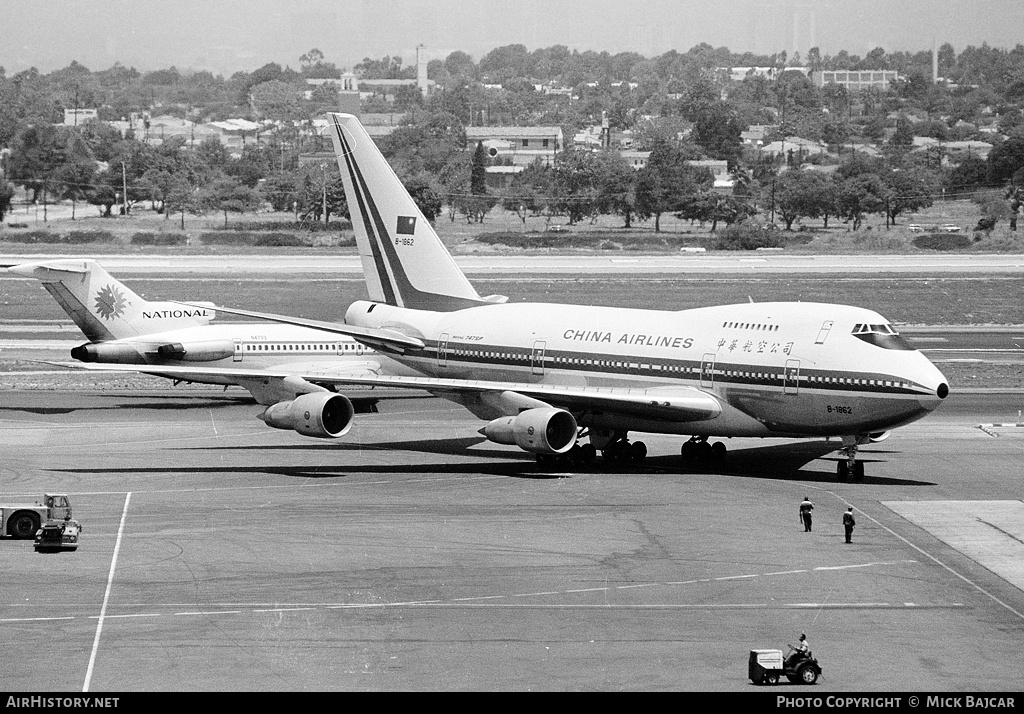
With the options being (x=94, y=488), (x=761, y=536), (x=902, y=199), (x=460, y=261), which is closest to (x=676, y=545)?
(x=761, y=536)

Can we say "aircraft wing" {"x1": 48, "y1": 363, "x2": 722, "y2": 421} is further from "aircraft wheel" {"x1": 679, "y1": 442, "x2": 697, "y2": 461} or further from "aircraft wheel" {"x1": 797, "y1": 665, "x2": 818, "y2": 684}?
"aircraft wheel" {"x1": 797, "y1": 665, "x2": 818, "y2": 684}

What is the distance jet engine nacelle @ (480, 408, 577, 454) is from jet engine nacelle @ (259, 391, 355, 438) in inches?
189

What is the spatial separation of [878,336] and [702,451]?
7551mm

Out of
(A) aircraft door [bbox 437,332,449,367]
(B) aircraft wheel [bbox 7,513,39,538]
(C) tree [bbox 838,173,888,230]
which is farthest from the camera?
(C) tree [bbox 838,173,888,230]

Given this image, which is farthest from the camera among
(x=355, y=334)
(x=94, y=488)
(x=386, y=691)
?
(x=355, y=334)

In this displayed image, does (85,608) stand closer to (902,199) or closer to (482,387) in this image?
(482,387)

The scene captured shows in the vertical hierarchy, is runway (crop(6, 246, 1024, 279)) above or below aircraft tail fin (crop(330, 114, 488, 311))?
below

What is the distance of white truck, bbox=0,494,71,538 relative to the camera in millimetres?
37031

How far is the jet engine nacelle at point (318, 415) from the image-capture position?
47.5 m

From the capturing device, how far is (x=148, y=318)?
62.0m

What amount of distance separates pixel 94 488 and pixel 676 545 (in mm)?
18587

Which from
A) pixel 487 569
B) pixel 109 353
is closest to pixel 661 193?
pixel 109 353

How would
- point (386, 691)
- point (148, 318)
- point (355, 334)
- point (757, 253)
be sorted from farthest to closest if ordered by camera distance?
1. point (757, 253)
2. point (148, 318)
3. point (355, 334)
4. point (386, 691)

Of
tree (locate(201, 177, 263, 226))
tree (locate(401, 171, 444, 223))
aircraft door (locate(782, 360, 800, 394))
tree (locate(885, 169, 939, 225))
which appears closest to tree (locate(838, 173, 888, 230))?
tree (locate(885, 169, 939, 225))
